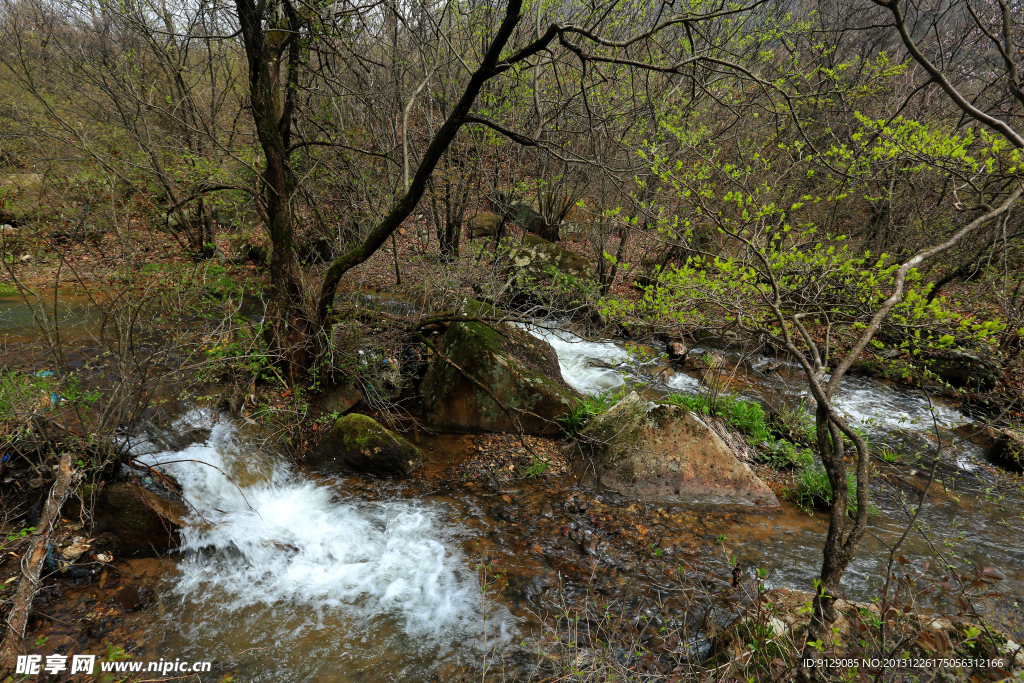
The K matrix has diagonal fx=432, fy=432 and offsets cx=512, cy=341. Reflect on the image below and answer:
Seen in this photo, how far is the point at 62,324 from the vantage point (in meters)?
6.59

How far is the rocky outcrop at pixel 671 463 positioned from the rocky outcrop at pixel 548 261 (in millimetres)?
4568

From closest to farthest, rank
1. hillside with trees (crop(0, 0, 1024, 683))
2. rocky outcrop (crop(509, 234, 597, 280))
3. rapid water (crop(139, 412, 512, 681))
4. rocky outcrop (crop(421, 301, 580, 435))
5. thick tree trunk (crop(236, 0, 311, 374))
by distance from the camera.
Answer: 1. hillside with trees (crop(0, 0, 1024, 683))
2. rapid water (crop(139, 412, 512, 681))
3. thick tree trunk (crop(236, 0, 311, 374))
4. rocky outcrop (crop(421, 301, 580, 435))
5. rocky outcrop (crop(509, 234, 597, 280))

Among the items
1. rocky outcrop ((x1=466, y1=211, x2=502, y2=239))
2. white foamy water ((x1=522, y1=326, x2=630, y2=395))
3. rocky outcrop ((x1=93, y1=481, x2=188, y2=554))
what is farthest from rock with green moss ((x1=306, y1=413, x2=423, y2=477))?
rocky outcrop ((x1=466, y1=211, x2=502, y2=239))

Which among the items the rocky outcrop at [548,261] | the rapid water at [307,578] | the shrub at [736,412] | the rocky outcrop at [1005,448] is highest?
the rocky outcrop at [548,261]

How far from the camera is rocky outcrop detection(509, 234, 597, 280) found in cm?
918

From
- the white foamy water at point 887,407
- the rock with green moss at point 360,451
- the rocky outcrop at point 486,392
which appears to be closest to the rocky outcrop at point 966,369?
the white foamy water at point 887,407

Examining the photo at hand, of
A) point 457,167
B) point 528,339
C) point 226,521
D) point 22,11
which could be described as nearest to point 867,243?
point 528,339

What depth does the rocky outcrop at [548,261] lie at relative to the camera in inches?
361

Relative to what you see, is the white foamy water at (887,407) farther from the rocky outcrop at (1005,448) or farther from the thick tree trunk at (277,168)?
the thick tree trunk at (277,168)

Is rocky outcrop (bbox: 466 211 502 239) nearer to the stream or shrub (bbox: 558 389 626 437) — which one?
shrub (bbox: 558 389 626 437)

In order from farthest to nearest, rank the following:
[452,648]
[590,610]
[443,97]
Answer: [443,97], [590,610], [452,648]

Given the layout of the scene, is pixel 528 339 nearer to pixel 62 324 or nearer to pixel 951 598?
pixel 951 598

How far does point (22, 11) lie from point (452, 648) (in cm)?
1502

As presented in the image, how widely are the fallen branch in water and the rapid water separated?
0.76 m
